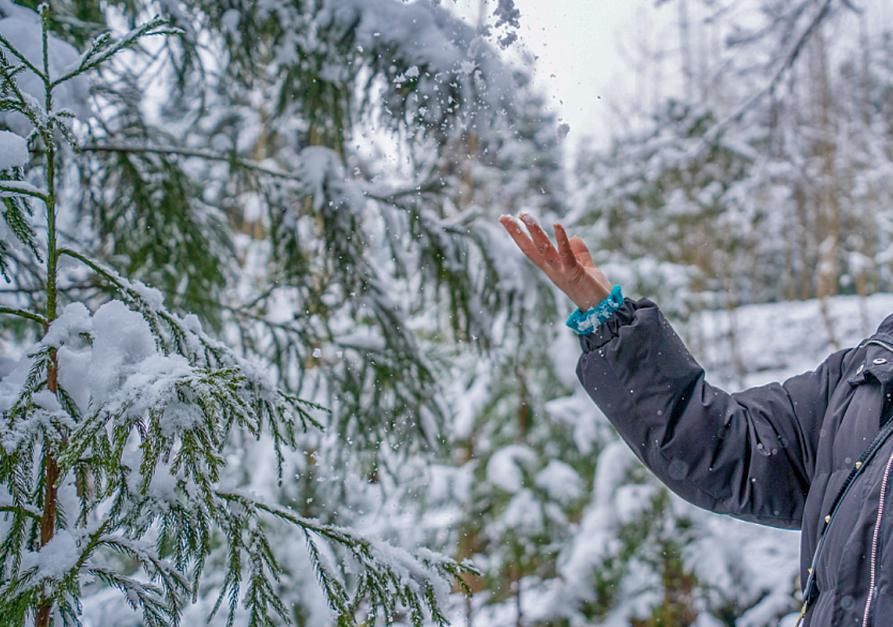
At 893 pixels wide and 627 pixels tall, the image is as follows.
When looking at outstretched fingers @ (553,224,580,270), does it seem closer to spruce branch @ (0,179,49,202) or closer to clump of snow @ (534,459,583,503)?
spruce branch @ (0,179,49,202)

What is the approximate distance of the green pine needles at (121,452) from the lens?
3.82 feet

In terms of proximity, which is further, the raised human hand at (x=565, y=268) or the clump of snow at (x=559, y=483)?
the clump of snow at (x=559, y=483)

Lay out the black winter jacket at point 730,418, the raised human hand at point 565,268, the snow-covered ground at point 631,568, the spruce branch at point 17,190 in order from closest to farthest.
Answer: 1. the spruce branch at point 17,190
2. the black winter jacket at point 730,418
3. the raised human hand at point 565,268
4. the snow-covered ground at point 631,568

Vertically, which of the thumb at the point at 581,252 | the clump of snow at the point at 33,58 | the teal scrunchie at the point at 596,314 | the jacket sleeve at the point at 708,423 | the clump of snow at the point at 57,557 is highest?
the clump of snow at the point at 33,58

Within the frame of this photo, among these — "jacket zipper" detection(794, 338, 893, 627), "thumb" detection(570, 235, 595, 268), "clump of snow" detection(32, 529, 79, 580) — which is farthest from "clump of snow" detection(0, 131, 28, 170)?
"jacket zipper" detection(794, 338, 893, 627)

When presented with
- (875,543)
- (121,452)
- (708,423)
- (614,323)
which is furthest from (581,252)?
(121,452)

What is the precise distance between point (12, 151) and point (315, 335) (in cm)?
182

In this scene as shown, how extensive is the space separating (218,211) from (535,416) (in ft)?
8.80

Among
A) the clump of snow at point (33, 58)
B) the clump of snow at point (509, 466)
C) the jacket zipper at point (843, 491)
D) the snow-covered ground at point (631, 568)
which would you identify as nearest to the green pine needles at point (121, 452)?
the clump of snow at point (33, 58)

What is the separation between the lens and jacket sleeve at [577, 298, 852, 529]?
65.4 inches

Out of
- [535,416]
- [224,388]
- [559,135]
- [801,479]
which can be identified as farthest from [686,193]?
[224,388]

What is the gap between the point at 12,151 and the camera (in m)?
1.34

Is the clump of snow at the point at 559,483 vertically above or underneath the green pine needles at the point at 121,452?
above

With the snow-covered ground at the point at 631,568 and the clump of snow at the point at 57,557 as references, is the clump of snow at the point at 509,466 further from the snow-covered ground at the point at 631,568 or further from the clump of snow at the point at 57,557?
the clump of snow at the point at 57,557
